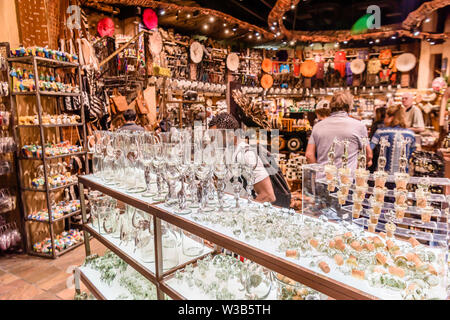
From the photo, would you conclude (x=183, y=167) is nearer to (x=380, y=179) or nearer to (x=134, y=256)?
(x=134, y=256)

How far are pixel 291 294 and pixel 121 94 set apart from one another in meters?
4.95

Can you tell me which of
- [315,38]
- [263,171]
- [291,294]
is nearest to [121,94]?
[263,171]

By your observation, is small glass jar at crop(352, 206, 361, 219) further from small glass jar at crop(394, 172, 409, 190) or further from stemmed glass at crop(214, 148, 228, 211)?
stemmed glass at crop(214, 148, 228, 211)

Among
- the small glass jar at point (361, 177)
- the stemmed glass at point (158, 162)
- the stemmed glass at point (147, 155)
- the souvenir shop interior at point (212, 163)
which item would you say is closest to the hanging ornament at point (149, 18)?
Result: the souvenir shop interior at point (212, 163)

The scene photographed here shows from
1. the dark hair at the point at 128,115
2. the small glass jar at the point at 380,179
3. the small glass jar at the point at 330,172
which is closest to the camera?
the small glass jar at the point at 380,179

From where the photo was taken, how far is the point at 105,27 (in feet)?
17.3

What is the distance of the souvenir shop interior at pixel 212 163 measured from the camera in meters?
1.04

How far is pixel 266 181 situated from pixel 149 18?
17.5 feet

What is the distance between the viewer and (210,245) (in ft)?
5.76

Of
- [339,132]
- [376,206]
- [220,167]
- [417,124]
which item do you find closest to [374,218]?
[376,206]

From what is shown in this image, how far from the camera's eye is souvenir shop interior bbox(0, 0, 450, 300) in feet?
3.42

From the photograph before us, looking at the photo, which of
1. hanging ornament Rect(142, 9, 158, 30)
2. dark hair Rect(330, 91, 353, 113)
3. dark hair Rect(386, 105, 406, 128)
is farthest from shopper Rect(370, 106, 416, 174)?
hanging ornament Rect(142, 9, 158, 30)

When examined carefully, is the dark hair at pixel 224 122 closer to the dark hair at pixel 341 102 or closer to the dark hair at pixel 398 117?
the dark hair at pixel 341 102

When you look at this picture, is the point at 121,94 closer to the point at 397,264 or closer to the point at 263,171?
the point at 263,171
